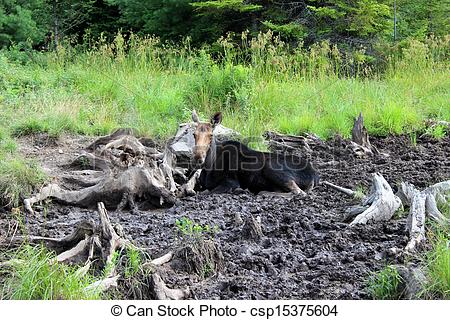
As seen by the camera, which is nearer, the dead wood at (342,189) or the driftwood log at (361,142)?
the dead wood at (342,189)

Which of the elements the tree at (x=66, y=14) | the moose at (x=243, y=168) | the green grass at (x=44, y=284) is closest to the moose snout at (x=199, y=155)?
the moose at (x=243, y=168)

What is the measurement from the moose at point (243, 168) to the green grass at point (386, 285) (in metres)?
3.25

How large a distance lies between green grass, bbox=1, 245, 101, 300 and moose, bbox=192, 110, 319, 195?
3.93 meters

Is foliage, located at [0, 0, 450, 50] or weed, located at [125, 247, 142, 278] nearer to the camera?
weed, located at [125, 247, 142, 278]

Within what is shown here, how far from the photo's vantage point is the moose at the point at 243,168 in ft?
26.3

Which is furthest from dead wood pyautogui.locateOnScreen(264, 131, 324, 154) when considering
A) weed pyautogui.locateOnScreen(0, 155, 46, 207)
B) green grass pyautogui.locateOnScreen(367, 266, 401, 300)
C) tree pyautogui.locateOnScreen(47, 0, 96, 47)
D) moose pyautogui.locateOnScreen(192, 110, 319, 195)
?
tree pyautogui.locateOnScreen(47, 0, 96, 47)

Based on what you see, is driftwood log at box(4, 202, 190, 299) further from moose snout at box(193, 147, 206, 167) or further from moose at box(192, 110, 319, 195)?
moose at box(192, 110, 319, 195)

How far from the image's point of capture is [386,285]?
14.7 feet

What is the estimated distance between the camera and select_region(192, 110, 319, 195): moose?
8031 mm

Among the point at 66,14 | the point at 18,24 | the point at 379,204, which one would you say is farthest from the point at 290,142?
the point at 66,14

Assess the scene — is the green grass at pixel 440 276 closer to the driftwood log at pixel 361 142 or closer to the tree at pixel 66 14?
the driftwood log at pixel 361 142

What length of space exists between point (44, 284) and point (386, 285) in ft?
7.53

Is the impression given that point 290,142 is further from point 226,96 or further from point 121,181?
point 121,181
